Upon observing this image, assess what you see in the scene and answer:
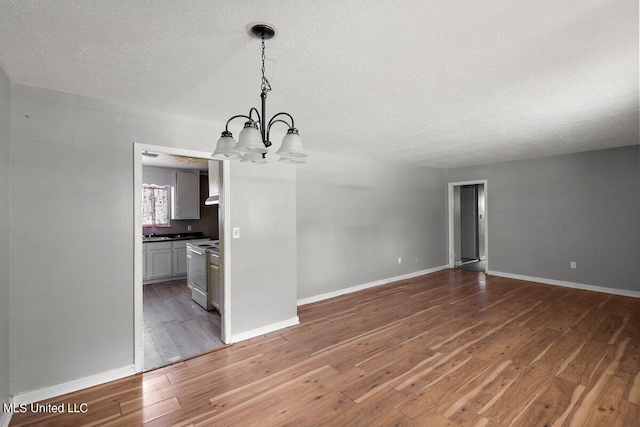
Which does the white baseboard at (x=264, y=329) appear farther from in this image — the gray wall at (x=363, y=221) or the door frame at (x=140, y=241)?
the gray wall at (x=363, y=221)

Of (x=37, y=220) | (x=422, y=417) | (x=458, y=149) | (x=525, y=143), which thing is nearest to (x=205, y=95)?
(x=37, y=220)

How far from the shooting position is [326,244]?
484cm

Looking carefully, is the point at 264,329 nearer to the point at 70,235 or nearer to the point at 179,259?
the point at 70,235

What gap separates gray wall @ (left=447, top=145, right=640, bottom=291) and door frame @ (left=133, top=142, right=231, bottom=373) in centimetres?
559

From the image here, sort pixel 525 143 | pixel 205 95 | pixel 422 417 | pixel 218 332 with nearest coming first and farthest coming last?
pixel 422 417 < pixel 205 95 < pixel 218 332 < pixel 525 143

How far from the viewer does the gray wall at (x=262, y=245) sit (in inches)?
128

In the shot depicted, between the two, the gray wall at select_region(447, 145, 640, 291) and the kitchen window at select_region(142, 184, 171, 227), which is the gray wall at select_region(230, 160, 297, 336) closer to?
the kitchen window at select_region(142, 184, 171, 227)

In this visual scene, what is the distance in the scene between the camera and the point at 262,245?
346 cm

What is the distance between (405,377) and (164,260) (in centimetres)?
540

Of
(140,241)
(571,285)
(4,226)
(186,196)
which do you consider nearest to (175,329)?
(140,241)

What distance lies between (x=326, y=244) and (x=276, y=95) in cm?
285

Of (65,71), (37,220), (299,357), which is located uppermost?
(65,71)

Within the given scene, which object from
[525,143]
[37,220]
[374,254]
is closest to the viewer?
[37,220]

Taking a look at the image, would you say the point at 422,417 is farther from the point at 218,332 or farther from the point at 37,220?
the point at 37,220
